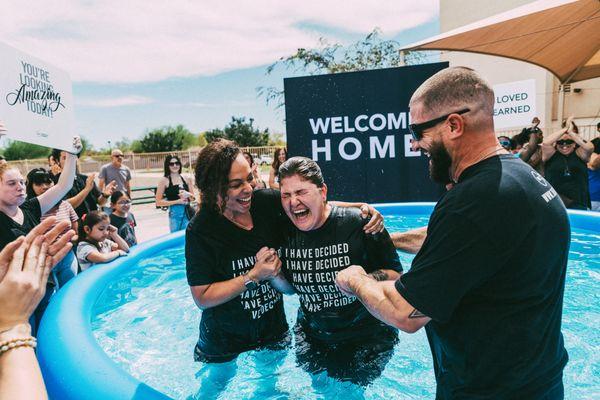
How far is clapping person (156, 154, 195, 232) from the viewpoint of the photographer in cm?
645

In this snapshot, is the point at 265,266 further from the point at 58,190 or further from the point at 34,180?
Answer: the point at 34,180

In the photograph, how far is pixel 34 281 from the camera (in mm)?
1218

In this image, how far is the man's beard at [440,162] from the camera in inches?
60.5

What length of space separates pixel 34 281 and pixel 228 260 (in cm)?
118

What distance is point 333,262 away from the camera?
2336 millimetres

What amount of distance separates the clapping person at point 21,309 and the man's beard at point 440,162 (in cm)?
134

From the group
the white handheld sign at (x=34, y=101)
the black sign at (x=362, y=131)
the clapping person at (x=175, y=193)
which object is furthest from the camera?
the black sign at (x=362, y=131)

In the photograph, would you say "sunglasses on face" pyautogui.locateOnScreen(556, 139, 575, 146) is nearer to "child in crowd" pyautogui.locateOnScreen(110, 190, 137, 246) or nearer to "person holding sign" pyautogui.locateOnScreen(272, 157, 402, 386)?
"person holding sign" pyautogui.locateOnScreen(272, 157, 402, 386)

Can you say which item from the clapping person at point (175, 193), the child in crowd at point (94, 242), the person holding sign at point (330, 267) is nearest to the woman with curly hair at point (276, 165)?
the clapping person at point (175, 193)

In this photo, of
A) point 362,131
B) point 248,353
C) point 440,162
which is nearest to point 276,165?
point 362,131

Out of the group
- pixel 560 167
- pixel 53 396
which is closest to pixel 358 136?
pixel 560 167

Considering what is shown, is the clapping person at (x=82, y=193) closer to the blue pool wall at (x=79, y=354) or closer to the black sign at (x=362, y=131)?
the blue pool wall at (x=79, y=354)

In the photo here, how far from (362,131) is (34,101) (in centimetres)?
546

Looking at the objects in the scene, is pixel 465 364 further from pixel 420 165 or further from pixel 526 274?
pixel 420 165
